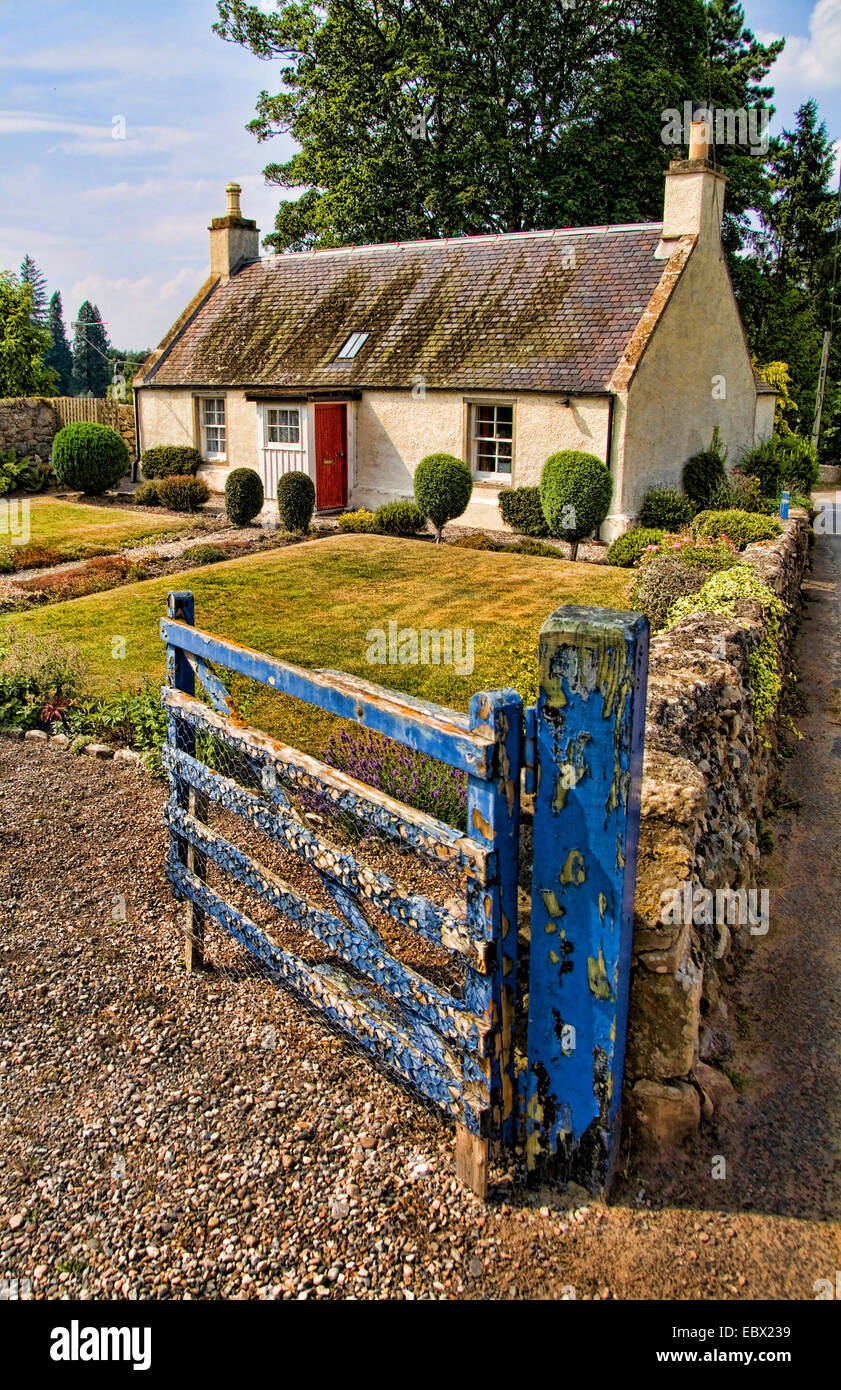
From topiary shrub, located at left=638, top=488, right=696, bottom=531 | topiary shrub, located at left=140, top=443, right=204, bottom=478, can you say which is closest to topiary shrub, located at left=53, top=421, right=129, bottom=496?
topiary shrub, located at left=140, top=443, right=204, bottom=478

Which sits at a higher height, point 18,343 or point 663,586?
point 18,343

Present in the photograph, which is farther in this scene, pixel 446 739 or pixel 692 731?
pixel 692 731

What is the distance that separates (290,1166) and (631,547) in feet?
47.2

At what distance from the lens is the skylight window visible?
22078 mm

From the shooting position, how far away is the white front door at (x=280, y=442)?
68.3 ft

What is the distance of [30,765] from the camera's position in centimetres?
735

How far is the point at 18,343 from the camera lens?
1135 inches

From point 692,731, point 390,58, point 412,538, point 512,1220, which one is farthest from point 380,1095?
point 390,58

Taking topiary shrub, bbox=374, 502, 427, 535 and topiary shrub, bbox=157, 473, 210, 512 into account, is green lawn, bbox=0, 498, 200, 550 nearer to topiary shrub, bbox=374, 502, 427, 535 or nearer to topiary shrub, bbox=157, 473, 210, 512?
topiary shrub, bbox=157, 473, 210, 512

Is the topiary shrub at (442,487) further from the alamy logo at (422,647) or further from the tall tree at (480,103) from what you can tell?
the tall tree at (480,103)

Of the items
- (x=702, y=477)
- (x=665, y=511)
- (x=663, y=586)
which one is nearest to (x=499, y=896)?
(x=663, y=586)

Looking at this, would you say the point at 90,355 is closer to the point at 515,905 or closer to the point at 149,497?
the point at 149,497
